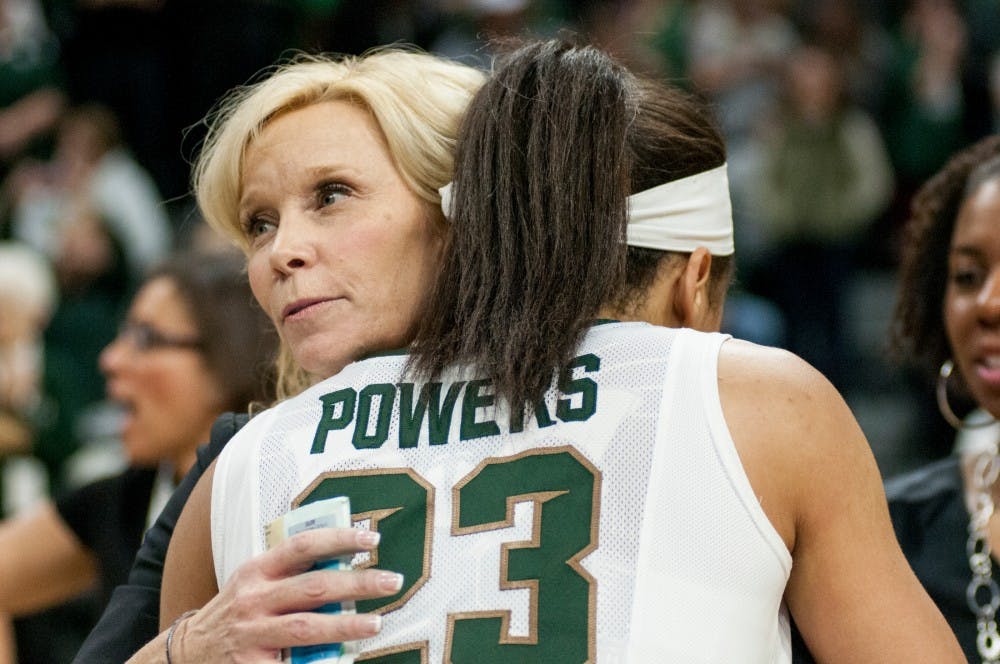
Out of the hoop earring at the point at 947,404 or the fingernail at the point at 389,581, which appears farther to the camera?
the hoop earring at the point at 947,404

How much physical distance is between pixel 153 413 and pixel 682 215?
1.92 m

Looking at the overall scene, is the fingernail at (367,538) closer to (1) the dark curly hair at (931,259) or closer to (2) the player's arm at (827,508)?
(2) the player's arm at (827,508)

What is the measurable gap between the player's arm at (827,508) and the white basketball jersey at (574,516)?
0.12ft

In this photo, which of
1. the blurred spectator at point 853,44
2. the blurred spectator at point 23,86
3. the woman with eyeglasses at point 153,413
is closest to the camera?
the woman with eyeglasses at point 153,413

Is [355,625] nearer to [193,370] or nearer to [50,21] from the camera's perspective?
[193,370]

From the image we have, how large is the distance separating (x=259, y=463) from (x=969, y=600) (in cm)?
141

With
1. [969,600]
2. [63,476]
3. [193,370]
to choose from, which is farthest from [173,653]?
[63,476]

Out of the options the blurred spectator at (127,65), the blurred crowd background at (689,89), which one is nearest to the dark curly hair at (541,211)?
the blurred crowd background at (689,89)

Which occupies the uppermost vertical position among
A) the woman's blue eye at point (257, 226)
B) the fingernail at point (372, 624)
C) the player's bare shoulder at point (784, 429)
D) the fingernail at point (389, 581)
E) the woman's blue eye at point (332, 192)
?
the woman's blue eye at point (332, 192)

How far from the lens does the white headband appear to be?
2012mm

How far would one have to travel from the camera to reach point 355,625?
168 cm

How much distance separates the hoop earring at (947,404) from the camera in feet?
8.85

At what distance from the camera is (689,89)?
7551 mm

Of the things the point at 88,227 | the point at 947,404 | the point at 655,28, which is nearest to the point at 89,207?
the point at 88,227
